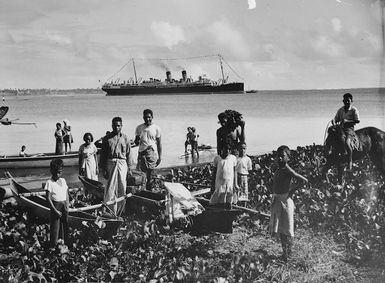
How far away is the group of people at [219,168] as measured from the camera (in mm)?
5840

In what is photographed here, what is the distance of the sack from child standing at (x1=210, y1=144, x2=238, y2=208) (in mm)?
2098

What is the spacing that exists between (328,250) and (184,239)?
217 centimetres

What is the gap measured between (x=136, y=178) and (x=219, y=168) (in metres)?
2.36

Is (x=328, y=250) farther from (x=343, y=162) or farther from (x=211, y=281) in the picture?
(x=343, y=162)

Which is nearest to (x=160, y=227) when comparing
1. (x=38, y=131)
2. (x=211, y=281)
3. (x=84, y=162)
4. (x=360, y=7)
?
(x=211, y=281)

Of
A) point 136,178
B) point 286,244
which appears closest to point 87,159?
point 136,178

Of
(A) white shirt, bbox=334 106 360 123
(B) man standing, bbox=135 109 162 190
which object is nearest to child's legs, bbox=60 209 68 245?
(B) man standing, bbox=135 109 162 190

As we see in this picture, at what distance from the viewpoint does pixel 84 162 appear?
858cm

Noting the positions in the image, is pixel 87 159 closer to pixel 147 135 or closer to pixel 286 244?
pixel 147 135

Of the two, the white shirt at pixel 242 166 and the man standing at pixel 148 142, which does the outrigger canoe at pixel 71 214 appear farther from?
the white shirt at pixel 242 166

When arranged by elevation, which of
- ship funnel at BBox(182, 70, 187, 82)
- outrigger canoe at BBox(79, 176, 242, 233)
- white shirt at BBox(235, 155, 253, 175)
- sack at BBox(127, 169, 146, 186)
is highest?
ship funnel at BBox(182, 70, 187, 82)

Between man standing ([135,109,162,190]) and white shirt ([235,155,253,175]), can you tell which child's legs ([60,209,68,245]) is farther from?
white shirt ([235,155,253,175])

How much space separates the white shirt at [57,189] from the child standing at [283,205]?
299cm

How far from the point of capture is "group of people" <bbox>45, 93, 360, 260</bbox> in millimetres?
5840
